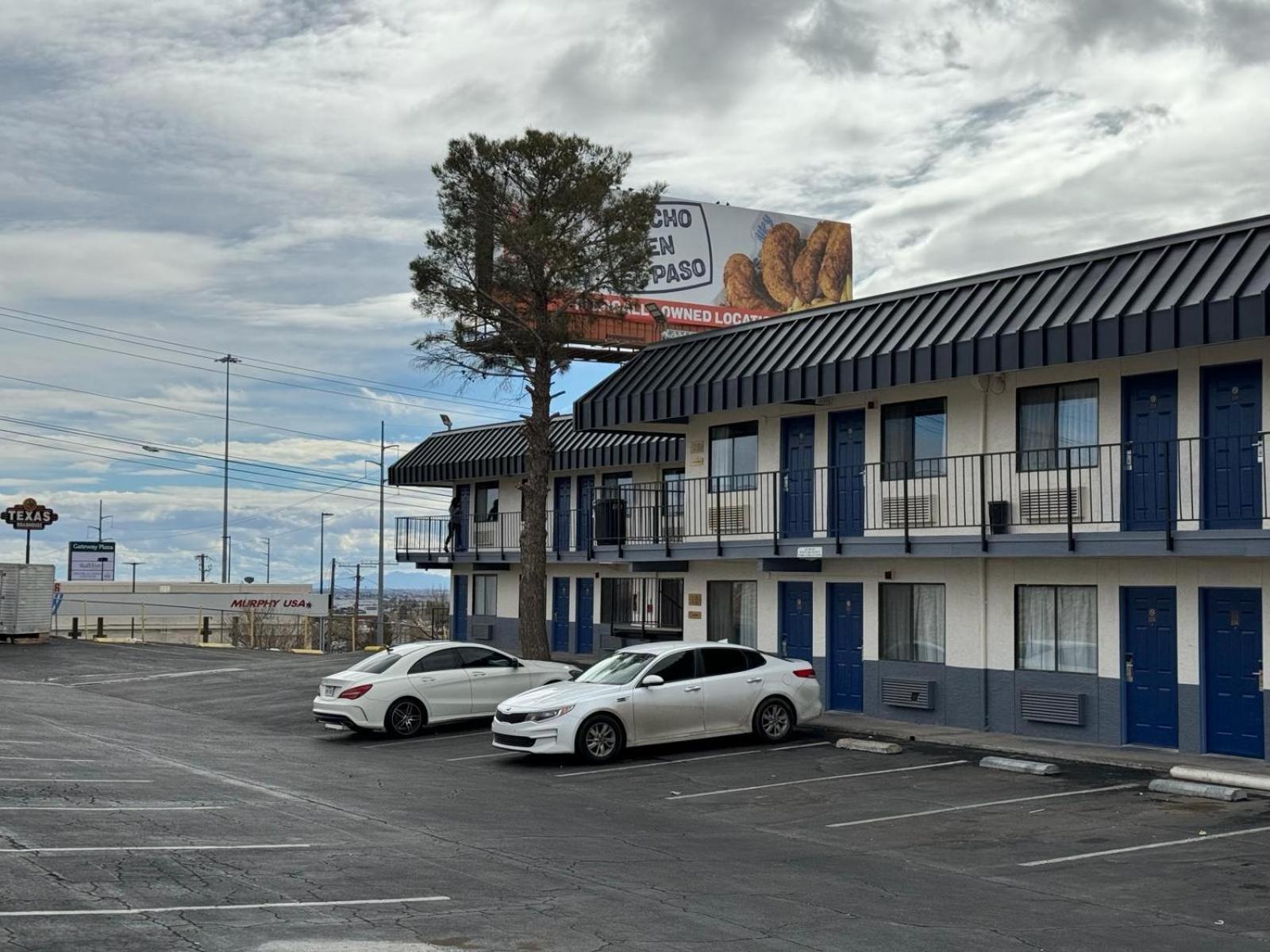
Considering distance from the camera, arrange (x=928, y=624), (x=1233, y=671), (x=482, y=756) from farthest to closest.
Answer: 1. (x=928, y=624)
2. (x=482, y=756)
3. (x=1233, y=671)

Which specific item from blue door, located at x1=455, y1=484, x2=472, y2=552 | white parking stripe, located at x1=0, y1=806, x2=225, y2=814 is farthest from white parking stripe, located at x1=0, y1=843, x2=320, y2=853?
blue door, located at x1=455, y1=484, x2=472, y2=552

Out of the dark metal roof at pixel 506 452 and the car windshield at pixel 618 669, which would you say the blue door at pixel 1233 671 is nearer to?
the car windshield at pixel 618 669

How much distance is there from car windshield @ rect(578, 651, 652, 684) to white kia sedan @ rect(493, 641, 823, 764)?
20 millimetres

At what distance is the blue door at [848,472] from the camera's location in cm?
2559

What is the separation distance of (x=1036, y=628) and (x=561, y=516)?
20.5m

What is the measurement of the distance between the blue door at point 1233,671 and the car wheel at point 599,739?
27.3 ft

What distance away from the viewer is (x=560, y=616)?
41656 mm

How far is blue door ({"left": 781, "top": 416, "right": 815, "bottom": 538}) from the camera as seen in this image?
88.1 feet

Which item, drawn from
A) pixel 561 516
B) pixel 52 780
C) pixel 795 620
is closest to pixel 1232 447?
pixel 795 620

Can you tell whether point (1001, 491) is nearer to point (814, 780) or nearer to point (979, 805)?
point (814, 780)

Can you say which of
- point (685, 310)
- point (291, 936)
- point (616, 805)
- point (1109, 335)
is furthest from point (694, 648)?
point (685, 310)

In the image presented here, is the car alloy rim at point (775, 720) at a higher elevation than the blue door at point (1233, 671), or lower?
lower

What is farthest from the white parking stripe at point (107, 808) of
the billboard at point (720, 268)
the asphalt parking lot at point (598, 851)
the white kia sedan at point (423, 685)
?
the billboard at point (720, 268)

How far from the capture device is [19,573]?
4556cm
